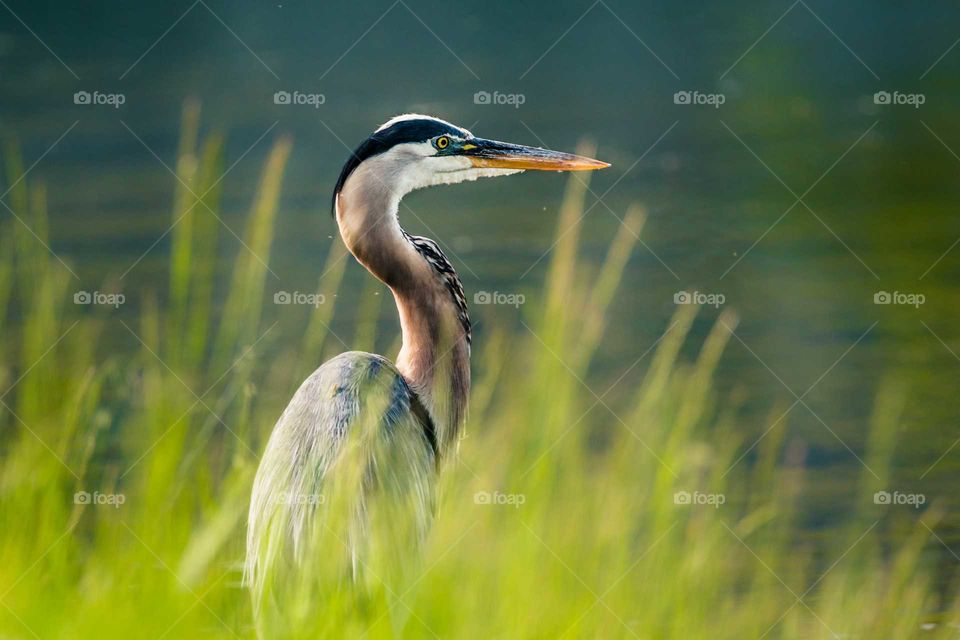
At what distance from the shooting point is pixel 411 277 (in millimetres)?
4211

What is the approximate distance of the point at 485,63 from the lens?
16.9 meters

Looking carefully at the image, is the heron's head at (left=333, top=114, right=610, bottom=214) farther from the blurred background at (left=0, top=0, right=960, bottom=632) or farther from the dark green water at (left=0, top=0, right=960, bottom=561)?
the dark green water at (left=0, top=0, right=960, bottom=561)

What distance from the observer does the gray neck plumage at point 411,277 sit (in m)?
4.15

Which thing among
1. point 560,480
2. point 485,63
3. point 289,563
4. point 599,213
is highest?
point 485,63

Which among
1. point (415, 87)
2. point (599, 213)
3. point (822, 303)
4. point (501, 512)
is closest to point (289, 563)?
point (501, 512)

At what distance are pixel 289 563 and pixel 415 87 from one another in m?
13.1

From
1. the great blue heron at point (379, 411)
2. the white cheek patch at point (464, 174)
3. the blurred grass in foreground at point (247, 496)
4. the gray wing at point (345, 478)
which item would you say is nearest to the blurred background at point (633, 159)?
the white cheek patch at point (464, 174)

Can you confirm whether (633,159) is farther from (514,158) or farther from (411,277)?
(411,277)

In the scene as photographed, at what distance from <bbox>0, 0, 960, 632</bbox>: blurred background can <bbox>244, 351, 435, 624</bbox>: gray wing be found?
8.14ft

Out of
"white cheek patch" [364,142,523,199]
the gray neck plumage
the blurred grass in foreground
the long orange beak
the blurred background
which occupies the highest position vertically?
the blurred background

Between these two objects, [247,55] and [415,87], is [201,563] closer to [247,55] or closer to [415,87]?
[415,87]

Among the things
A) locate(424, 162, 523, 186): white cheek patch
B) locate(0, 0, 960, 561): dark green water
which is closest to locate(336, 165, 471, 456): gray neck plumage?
locate(424, 162, 523, 186): white cheek patch

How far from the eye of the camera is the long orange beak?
14.6 ft

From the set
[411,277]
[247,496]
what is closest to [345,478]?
[247,496]
